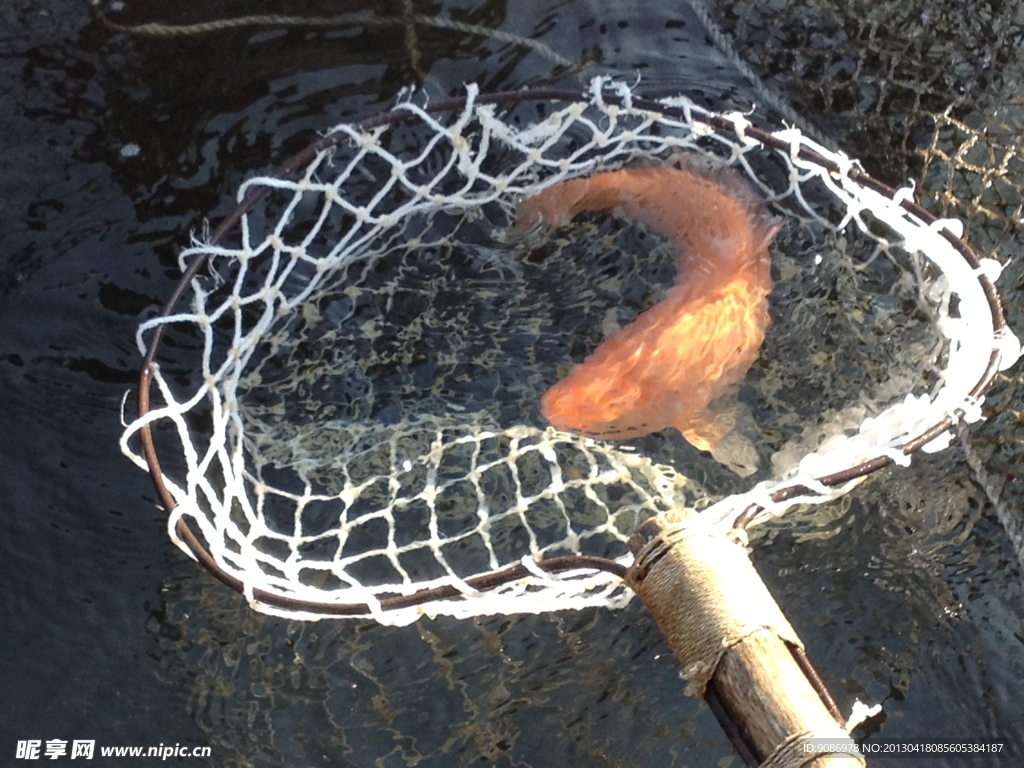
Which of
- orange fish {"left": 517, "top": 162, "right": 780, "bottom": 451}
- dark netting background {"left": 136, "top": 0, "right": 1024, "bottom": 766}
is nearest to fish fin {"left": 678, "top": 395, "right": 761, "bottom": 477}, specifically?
orange fish {"left": 517, "top": 162, "right": 780, "bottom": 451}

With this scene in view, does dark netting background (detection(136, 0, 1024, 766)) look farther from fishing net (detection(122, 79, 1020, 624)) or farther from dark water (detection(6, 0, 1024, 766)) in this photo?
fishing net (detection(122, 79, 1020, 624))

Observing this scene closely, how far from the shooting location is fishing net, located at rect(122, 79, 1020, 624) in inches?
111

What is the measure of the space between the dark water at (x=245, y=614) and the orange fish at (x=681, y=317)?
56 centimetres

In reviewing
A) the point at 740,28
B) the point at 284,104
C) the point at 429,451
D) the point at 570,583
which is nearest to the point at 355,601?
the point at 570,583

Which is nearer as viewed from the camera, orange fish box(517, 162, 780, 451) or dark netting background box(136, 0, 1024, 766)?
dark netting background box(136, 0, 1024, 766)

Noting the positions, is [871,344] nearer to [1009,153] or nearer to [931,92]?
[1009,153]

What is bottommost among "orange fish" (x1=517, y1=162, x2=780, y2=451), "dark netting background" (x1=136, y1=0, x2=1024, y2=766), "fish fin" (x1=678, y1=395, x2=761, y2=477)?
"dark netting background" (x1=136, y1=0, x2=1024, y2=766)

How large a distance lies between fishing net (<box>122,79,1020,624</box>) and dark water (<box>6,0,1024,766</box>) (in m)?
0.21

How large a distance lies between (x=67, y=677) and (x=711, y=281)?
2.45 metres

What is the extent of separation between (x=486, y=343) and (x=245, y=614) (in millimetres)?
1231

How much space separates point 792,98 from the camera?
13.9 ft

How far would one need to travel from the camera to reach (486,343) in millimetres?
3498

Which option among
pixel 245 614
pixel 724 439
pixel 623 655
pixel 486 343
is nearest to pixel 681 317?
pixel 724 439

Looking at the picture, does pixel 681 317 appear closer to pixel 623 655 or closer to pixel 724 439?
pixel 724 439
